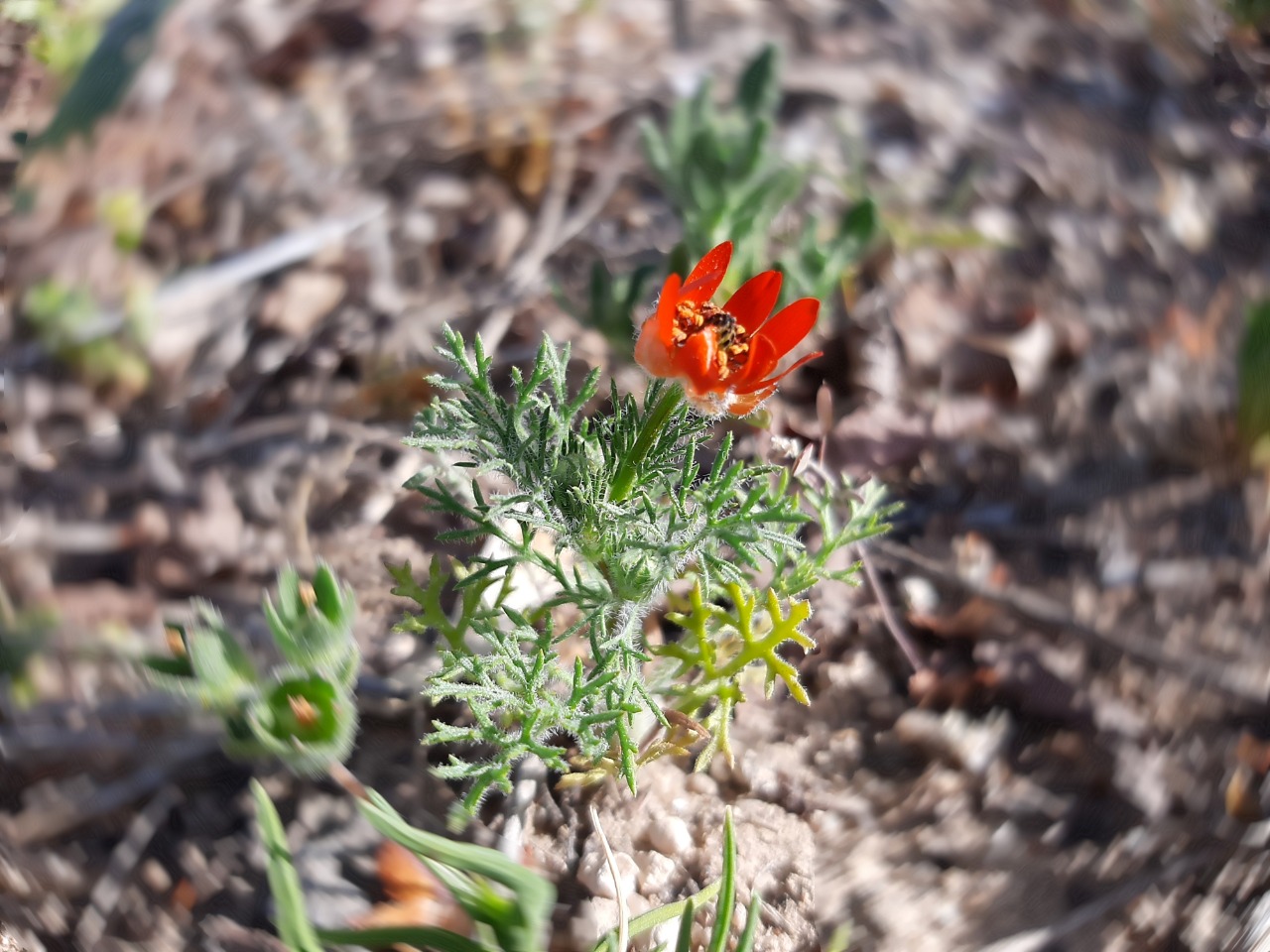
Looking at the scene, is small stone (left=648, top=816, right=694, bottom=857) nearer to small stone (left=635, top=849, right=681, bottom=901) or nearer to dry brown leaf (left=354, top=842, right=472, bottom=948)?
small stone (left=635, top=849, right=681, bottom=901)

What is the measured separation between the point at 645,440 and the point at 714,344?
184mm

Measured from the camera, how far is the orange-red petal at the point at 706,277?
1262 millimetres

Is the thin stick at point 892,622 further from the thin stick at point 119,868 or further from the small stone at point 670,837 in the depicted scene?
the thin stick at point 119,868

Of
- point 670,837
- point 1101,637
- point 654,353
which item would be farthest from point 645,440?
point 1101,637

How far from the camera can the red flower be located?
3.90 ft

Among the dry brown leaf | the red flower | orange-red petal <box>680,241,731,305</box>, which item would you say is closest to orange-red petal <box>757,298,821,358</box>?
the red flower

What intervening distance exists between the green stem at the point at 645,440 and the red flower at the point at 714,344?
4 centimetres

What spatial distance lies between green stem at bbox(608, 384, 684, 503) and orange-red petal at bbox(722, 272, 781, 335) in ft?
0.46

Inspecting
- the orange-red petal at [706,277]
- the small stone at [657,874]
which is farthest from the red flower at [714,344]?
the small stone at [657,874]

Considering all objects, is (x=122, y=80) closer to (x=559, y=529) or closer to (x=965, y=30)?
(x=559, y=529)

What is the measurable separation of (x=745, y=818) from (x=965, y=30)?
216 cm

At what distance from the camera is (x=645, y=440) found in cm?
133

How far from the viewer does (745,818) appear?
1758mm

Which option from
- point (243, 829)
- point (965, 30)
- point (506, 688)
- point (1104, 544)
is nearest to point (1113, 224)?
point (965, 30)
